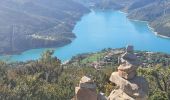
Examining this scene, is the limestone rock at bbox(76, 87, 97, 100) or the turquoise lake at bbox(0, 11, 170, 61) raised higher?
the limestone rock at bbox(76, 87, 97, 100)

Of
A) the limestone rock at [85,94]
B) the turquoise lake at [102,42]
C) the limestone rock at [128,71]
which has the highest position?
the limestone rock at [128,71]

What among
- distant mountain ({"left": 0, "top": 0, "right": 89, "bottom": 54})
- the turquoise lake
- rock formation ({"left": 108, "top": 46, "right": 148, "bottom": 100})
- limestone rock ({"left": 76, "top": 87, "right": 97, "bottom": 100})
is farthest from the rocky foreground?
distant mountain ({"left": 0, "top": 0, "right": 89, "bottom": 54})

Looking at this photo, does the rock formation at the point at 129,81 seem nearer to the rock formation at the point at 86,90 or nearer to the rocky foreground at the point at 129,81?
the rocky foreground at the point at 129,81

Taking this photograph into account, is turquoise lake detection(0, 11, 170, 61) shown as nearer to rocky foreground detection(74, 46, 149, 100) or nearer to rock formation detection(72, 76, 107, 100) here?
rocky foreground detection(74, 46, 149, 100)

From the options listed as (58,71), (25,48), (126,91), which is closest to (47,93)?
(58,71)

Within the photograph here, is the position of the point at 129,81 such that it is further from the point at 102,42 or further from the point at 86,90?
the point at 102,42

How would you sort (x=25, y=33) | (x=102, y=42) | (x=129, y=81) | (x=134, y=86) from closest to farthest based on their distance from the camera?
(x=134, y=86) < (x=129, y=81) < (x=102, y=42) < (x=25, y=33)

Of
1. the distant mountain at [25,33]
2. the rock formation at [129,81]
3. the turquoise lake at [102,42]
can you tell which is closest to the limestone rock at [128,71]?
the rock formation at [129,81]

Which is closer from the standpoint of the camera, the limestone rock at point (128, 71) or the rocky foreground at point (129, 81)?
the rocky foreground at point (129, 81)

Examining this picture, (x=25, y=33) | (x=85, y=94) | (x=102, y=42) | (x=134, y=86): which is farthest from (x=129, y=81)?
(x=25, y=33)
